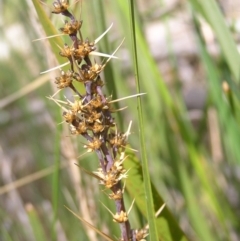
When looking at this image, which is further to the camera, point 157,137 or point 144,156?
point 157,137

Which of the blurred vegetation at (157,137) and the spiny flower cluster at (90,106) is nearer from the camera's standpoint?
the spiny flower cluster at (90,106)

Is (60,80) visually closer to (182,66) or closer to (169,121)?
(169,121)

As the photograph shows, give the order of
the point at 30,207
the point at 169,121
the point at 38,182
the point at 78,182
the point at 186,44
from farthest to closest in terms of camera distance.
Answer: the point at 186,44
the point at 38,182
the point at 169,121
the point at 78,182
the point at 30,207

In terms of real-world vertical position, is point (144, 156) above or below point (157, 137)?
above

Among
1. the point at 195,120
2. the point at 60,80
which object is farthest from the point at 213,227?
the point at 60,80

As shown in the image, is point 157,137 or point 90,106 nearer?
point 90,106

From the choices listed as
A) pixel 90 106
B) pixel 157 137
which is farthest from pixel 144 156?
pixel 157 137

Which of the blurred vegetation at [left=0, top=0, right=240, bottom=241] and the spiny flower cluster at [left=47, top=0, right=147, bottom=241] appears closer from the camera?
the spiny flower cluster at [left=47, top=0, right=147, bottom=241]

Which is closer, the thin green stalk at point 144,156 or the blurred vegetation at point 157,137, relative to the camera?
the thin green stalk at point 144,156

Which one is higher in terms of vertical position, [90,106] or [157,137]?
[90,106]

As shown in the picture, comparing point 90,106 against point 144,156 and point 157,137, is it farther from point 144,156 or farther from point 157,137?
point 157,137

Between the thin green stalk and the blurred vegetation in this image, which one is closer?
the thin green stalk
